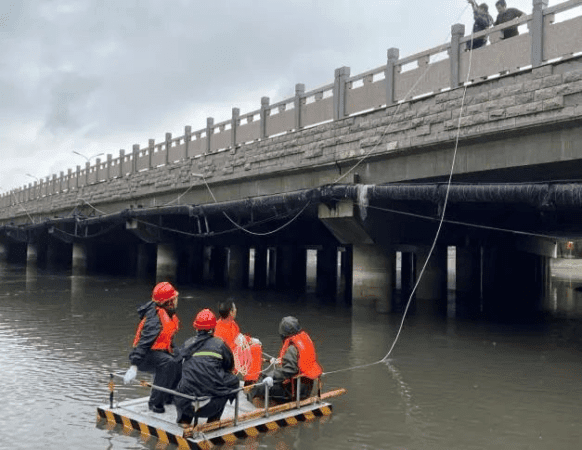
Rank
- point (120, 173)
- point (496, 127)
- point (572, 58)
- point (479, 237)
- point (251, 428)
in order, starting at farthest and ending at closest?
point (120, 173)
point (479, 237)
point (496, 127)
point (572, 58)
point (251, 428)

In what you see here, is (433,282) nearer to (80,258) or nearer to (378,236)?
(378,236)

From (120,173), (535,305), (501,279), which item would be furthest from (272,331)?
(120,173)

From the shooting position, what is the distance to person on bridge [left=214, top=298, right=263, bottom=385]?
8367mm

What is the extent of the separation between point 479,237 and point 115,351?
1854cm

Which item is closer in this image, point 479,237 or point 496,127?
point 496,127

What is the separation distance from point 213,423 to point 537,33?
11770 millimetres

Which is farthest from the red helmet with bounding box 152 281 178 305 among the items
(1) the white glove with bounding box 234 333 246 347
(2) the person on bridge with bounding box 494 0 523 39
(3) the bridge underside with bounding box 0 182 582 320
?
(2) the person on bridge with bounding box 494 0 523 39

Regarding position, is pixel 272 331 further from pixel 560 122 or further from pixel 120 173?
pixel 120 173

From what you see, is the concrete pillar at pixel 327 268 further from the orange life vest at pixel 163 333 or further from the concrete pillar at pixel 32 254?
the concrete pillar at pixel 32 254

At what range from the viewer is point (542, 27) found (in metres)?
13.8

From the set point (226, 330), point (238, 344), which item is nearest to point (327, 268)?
point (238, 344)

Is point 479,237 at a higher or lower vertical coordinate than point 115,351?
higher

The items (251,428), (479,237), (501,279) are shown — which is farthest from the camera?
(501,279)

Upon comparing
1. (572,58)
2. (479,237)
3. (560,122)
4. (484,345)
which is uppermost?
(572,58)
